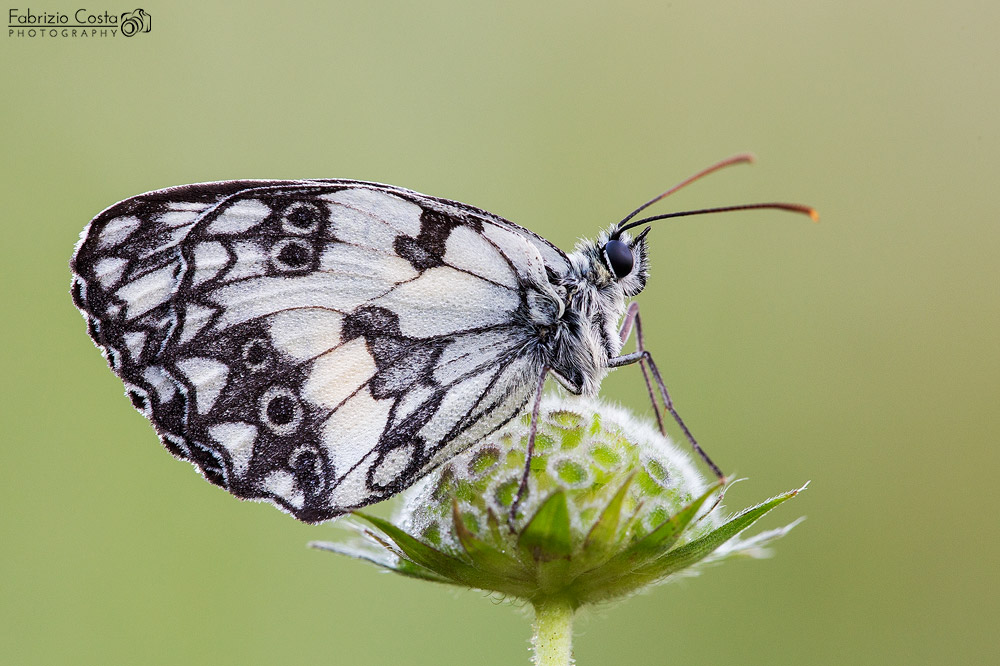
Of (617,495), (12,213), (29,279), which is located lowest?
(617,495)

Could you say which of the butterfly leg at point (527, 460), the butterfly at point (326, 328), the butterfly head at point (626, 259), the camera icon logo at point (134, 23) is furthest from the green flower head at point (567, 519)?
the camera icon logo at point (134, 23)

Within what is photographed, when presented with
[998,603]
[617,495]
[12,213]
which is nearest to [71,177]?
[12,213]

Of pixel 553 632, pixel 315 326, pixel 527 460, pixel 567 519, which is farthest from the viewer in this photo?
pixel 315 326

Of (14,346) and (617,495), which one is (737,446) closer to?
(617,495)

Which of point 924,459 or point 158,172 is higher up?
point 158,172

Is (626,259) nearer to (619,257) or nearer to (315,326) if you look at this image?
→ (619,257)

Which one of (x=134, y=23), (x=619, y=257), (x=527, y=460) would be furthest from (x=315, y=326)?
(x=134, y=23)
